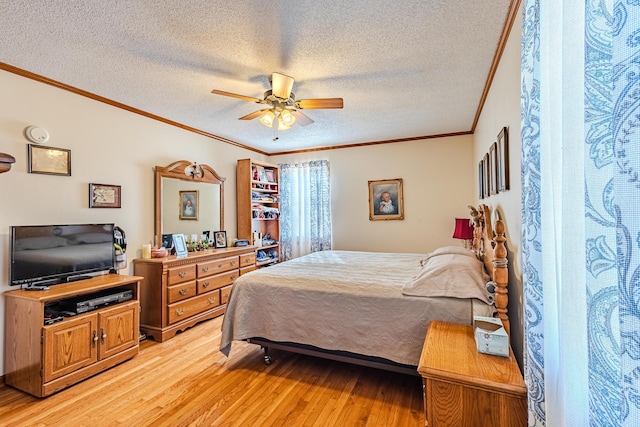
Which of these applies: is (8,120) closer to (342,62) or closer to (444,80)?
(342,62)

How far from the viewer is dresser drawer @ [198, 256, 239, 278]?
3.61 metres

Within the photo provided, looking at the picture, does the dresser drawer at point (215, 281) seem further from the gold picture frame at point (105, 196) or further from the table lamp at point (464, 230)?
the table lamp at point (464, 230)

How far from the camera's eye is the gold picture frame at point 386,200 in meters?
4.78

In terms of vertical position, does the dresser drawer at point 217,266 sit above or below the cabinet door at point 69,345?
above

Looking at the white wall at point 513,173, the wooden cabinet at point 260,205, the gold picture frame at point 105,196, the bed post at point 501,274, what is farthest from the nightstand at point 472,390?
the wooden cabinet at point 260,205

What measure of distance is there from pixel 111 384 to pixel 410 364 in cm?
231

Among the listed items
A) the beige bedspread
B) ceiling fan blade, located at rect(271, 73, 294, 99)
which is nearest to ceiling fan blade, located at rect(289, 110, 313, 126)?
ceiling fan blade, located at rect(271, 73, 294, 99)

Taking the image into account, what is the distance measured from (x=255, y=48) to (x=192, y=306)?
2.85m

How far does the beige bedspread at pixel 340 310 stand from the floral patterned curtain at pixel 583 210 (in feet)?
3.40

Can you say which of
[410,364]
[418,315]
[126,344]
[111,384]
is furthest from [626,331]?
[126,344]

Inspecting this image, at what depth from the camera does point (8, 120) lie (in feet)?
7.76

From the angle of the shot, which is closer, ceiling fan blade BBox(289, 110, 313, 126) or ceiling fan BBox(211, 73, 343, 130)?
ceiling fan BBox(211, 73, 343, 130)

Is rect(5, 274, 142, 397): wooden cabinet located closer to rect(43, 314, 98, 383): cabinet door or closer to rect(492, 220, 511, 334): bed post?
rect(43, 314, 98, 383): cabinet door

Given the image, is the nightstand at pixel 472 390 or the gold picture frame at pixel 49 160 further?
the gold picture frame at pixel 49 160
